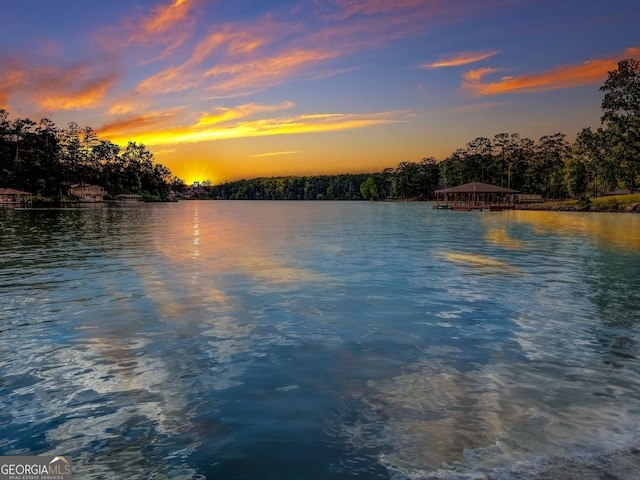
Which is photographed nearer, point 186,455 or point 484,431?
point 186,455

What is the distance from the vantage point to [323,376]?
9133mm

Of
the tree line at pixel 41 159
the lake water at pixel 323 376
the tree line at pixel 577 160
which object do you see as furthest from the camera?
the tree line at pixel 41 159

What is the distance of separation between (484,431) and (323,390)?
2.78 m

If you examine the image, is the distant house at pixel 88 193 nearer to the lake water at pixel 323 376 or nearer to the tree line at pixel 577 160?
the tree line at pixel 577 160

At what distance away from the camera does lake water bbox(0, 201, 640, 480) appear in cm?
619

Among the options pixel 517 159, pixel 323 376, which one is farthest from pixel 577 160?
pixel 323 376

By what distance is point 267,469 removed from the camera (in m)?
5.96

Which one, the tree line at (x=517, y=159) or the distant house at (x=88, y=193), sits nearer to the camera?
the tree line at (x=517, y=159)

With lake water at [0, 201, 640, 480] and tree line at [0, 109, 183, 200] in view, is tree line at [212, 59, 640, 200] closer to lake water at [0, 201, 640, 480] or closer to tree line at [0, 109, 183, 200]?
lake water at [0, 201, 640, 480]

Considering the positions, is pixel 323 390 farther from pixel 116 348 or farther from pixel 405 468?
pixel 116 348

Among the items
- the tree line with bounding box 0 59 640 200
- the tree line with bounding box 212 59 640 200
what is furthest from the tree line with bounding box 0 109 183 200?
the tree line with bounding box 212 59 640 200

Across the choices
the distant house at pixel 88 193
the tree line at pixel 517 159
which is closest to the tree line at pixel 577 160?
the tree line at pixel 517 159

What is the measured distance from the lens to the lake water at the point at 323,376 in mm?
6188

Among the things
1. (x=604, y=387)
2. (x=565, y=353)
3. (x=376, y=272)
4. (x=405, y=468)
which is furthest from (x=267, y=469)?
(x=376, y=272)
